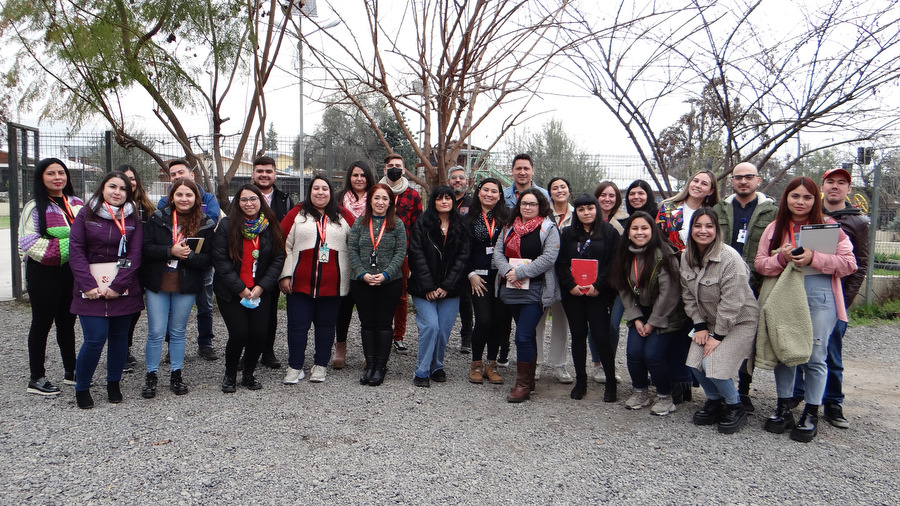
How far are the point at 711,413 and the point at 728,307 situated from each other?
2.85 ft

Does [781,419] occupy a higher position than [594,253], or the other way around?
[594,253]

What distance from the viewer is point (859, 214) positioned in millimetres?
4578

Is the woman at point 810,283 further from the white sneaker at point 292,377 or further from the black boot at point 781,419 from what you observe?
the white sneaker at point 292,377

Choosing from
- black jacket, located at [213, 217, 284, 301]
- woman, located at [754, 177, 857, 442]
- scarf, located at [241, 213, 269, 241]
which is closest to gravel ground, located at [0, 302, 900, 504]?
woman, located at [754, 177, 857, 442]

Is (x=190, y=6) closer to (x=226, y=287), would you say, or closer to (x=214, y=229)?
(x=214, y=229)

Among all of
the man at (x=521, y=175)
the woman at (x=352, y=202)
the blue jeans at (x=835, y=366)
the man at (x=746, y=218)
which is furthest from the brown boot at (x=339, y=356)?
the blue jeans at (x=835, y=366)

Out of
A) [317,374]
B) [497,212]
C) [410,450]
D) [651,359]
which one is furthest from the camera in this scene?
[497,212]

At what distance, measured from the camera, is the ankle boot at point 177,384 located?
4941mm

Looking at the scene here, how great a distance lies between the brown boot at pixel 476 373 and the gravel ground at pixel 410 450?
12cm

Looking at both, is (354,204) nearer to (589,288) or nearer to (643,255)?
(589,288)

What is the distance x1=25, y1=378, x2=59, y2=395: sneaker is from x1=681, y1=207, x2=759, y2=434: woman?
5072 millimetres

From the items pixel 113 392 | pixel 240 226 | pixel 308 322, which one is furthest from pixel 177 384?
pixel 240 226

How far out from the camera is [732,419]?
436cm

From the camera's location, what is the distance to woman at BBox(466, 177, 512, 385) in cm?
536
